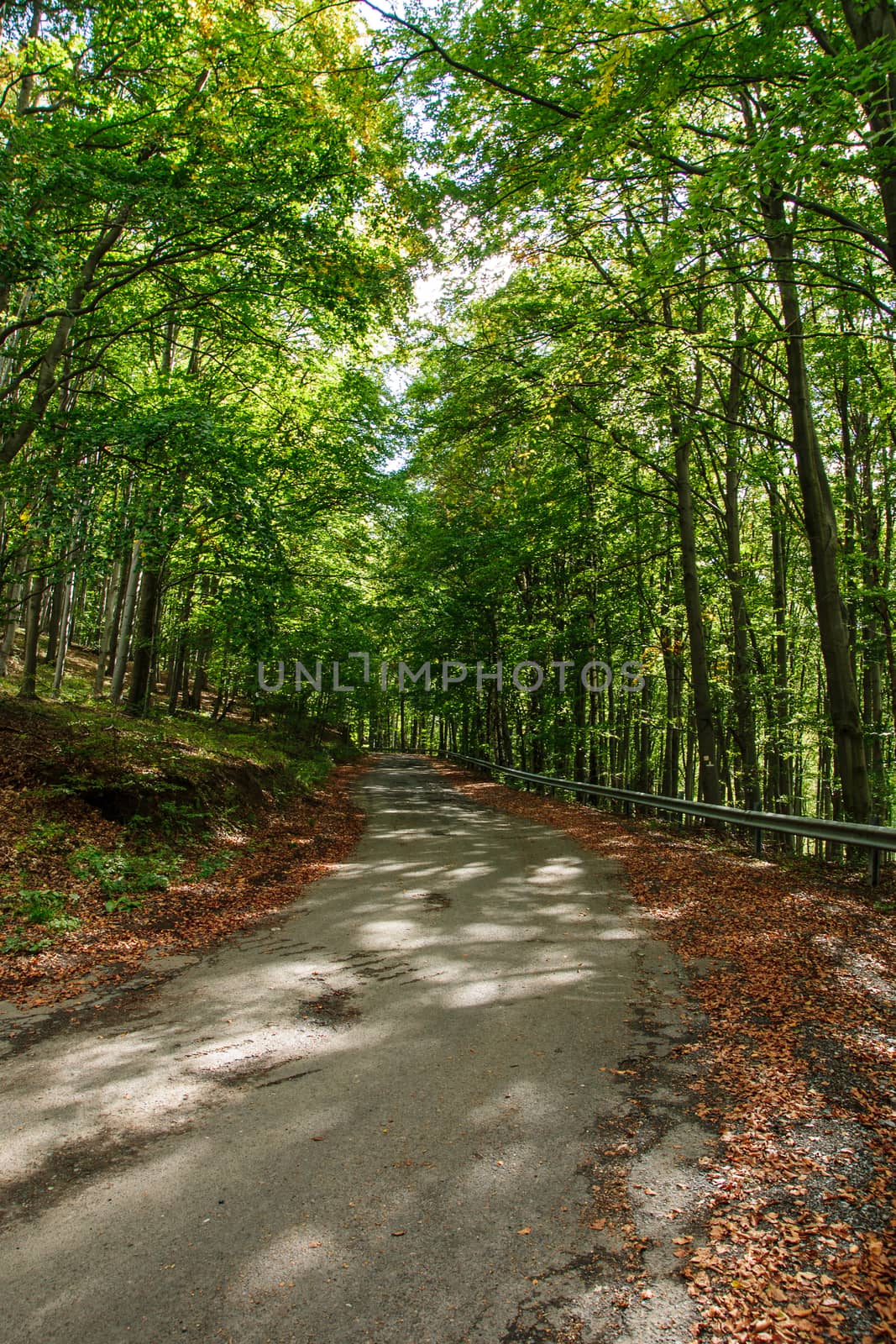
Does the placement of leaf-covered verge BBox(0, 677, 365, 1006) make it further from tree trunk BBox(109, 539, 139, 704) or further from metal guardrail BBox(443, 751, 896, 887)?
metal guardrail BBox(443, 751, 896, 887)

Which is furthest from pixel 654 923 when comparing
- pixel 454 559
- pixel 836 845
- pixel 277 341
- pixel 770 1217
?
pixel 454 559

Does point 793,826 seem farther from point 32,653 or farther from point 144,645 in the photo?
point 32,653

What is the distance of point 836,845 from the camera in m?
17.6

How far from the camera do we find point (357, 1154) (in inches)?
122

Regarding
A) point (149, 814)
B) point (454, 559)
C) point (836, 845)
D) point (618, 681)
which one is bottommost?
point (836, 845)

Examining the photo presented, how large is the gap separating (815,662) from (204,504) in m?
24.4

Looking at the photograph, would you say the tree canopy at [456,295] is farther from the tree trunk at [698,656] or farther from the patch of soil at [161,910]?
the patch of soil at [161,910]

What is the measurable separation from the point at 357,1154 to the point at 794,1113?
2.04 meters

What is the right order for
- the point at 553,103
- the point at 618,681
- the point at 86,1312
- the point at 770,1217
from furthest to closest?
the point at 618,681
the point at 553,103
the point at 770,1217
the point at 86,1312

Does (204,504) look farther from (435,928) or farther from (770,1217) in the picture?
(770,1217)

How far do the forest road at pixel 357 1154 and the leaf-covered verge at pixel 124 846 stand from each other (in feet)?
3.32

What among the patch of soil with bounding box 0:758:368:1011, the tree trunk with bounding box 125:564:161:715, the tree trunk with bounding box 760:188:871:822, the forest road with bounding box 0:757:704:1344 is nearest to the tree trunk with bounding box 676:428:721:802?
the tree trunk with bounding box 760:188:871:822

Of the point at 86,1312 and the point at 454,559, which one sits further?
the point at 454,559

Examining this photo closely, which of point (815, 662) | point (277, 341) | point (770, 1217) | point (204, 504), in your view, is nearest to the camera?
point (770, 1217)
